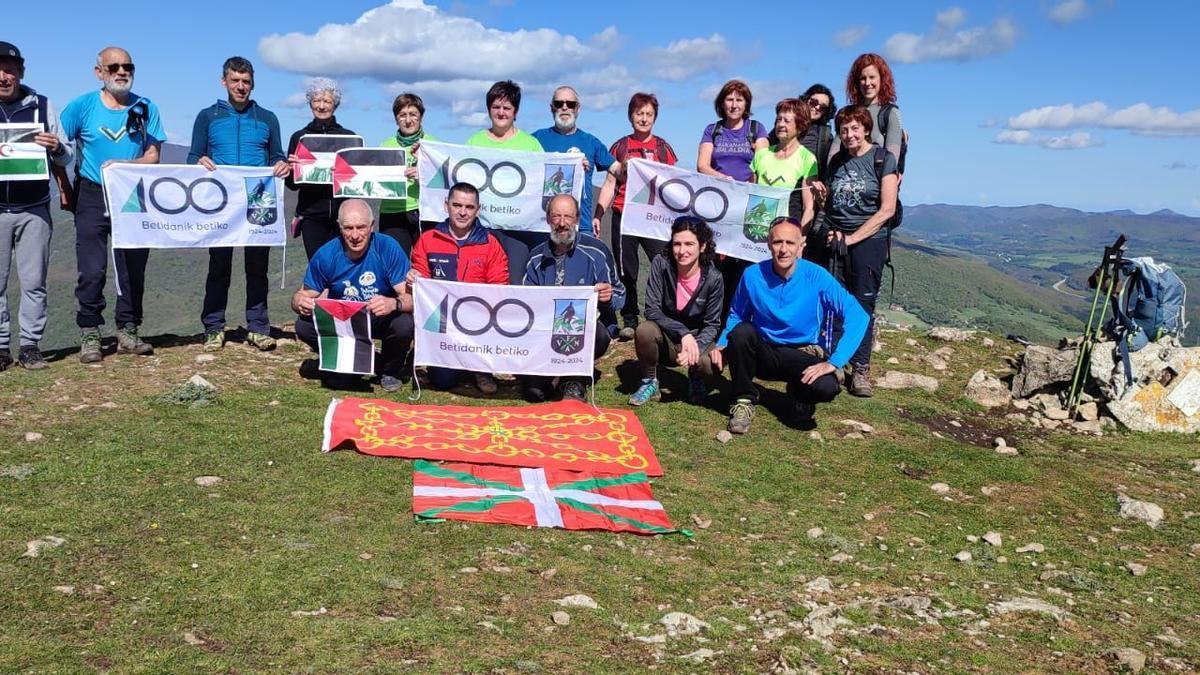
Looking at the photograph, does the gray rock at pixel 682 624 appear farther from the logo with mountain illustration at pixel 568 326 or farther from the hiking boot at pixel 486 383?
the hiking boot at pixel 486 383

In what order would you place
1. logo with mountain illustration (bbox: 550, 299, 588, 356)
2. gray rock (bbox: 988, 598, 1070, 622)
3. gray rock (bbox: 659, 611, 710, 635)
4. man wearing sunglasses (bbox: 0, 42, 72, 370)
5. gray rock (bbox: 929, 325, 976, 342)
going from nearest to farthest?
gray rock (bbox: 659, 611, 710, 635) → gray rock (bbox: 988, 598, 1070, 622) → man wearing sunglasses (bbox: 0, 42, 72, 370) → logo with mountain illustration (bbox: 550, 299, 588, 356) → gray rock (bbox: 929, 325, 976, 342)

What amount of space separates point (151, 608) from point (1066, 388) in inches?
374

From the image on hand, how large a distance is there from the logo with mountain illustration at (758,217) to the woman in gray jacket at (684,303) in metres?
1.34

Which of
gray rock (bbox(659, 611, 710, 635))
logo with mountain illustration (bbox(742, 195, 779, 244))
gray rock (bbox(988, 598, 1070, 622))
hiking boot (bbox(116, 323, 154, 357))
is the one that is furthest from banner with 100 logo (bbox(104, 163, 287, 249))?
gray rock (bbox(988, 598, 1070, 622))

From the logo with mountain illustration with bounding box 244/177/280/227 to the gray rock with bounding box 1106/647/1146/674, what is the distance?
929 centimetres

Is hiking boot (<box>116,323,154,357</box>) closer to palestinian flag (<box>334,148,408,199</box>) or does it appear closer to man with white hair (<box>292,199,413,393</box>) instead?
man with white hair (<box>292,199,413,393</box>)

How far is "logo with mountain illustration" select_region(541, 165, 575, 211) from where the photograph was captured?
34.0 feet

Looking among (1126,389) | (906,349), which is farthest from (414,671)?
(906,349)

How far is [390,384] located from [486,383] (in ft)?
3.28

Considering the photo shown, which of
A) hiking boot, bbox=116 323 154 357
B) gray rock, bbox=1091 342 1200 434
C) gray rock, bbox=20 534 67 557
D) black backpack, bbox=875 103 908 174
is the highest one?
black backpack, bbox=875 103 908 174

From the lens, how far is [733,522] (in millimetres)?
6547

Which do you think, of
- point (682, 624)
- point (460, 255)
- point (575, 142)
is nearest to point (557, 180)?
point (575, 142)

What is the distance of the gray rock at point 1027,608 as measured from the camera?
5148mm

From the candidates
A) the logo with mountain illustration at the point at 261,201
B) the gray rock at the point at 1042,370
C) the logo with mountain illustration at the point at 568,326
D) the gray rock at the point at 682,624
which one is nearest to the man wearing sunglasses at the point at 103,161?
the logo with mountain illustration at the point at 261,201
